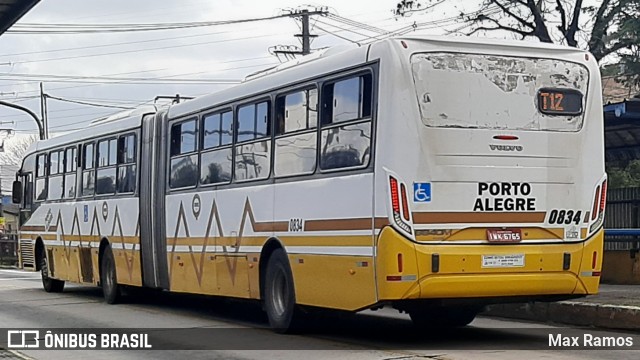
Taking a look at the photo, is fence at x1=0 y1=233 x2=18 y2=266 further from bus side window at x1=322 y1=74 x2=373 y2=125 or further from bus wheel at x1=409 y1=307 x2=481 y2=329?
bus side window at x1=322 y1=74 x2=373 y2=125

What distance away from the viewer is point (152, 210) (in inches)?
734

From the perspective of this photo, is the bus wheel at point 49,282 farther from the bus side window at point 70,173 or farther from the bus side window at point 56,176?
the bus side window at point 70,173

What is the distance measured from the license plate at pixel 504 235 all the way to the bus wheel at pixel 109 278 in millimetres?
10183

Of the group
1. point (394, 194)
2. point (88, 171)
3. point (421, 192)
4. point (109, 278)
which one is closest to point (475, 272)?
point (421, 192)

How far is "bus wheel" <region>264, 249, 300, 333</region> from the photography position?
13.6 metres

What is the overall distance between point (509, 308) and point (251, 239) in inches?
167

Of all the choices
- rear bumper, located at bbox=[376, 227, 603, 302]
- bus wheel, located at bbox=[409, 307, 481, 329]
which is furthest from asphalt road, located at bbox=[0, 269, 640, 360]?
rear bumper, located at bbox=[376, 227, 603, 302]

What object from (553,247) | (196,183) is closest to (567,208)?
(553,247)

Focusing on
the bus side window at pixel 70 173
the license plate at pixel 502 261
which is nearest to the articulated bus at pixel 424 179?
the license plate at pixel 502 261

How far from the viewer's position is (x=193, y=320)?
1659cm

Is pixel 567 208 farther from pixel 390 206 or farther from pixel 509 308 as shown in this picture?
pixel 509 308

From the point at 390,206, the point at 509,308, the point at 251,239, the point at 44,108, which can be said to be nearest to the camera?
the point at 390,206

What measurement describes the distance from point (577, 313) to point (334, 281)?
4.26 m

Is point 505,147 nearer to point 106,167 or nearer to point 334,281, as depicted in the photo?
point 334,281
